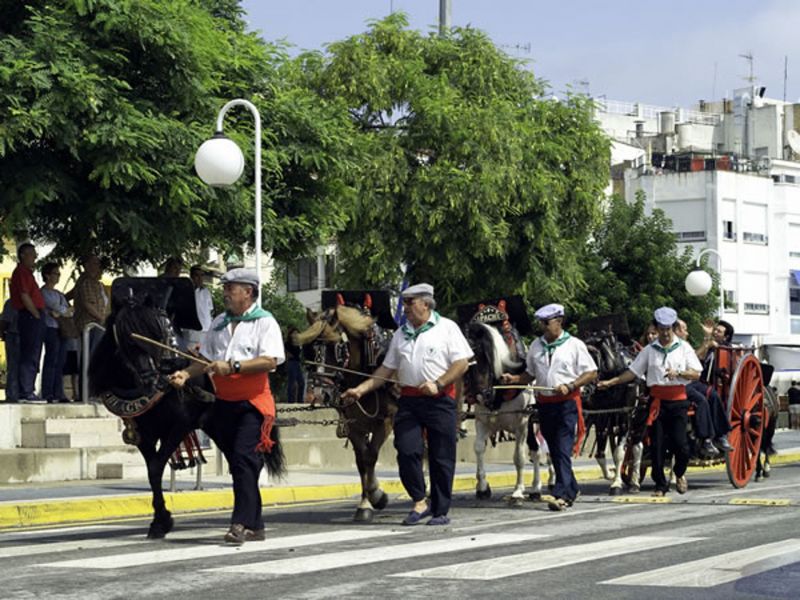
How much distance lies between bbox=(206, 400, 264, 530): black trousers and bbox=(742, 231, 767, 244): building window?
72.8 metres

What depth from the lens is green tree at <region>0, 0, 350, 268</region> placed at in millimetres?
24422

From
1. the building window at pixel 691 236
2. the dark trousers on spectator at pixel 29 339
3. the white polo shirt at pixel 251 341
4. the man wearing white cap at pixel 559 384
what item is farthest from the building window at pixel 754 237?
the white polo shirt at pixel 251 341

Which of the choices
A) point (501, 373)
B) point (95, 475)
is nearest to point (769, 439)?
point (501, 373)

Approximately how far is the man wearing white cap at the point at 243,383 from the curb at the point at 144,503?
12.3 ft

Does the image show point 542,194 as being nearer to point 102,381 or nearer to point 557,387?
point 557,387

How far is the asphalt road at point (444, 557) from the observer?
32.2ft

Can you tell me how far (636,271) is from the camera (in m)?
61.6

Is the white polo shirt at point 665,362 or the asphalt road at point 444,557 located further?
the white polo shirt at point 665,362

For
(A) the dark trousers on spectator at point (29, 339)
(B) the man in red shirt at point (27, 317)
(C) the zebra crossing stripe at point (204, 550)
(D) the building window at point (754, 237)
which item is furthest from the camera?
(D) the building window at point (754, 237)

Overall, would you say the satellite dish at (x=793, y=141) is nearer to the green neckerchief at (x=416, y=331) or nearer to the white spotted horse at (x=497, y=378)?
the white spotted horse at (x=497, y=378)

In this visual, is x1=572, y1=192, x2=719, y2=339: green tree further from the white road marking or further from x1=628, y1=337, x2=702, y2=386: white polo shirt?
the white road marking

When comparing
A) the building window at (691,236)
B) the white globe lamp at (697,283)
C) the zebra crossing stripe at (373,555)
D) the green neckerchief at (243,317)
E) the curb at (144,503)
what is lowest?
the curb at (144,503)

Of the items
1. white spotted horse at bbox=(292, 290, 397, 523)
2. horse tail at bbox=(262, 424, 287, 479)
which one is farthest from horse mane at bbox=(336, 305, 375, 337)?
horse tail at bbox=(262, 424, 287, 479)

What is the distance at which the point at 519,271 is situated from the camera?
1715 inches
